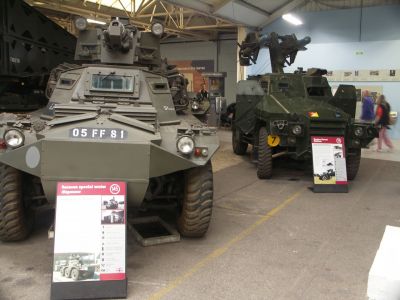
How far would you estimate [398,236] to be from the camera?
2.81 m

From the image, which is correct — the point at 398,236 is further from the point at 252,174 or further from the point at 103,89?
the point at 252,174

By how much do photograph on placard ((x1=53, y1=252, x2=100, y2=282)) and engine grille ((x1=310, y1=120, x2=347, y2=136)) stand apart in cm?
496

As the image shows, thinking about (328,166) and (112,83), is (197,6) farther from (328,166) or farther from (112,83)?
(112,83)

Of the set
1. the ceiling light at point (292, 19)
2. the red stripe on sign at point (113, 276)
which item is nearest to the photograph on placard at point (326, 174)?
the red stripe on sign at point (113, 276)

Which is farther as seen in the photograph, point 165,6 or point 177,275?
point 165,6

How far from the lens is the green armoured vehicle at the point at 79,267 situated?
→ 3762mm

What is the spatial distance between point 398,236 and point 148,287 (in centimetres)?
212

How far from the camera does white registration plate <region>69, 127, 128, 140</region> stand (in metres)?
4.07

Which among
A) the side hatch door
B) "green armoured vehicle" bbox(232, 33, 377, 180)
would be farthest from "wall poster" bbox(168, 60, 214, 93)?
the side hatch door

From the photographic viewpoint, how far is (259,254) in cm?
485

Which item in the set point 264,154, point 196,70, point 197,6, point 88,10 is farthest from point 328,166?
point 196,70

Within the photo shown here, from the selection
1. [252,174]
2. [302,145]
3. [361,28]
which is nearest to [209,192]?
[302,145]

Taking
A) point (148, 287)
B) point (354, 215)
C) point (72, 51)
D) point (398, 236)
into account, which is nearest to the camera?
point (398, 236)

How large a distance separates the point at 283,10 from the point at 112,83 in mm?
11591
